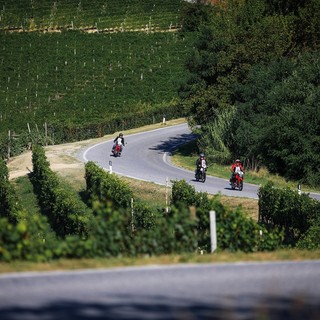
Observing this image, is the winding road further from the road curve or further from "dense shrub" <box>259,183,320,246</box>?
the road curve

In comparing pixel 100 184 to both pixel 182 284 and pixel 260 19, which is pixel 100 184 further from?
pixel 260 19

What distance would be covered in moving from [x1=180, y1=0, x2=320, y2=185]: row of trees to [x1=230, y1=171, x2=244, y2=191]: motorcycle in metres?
5.12

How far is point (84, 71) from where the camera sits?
273 feet

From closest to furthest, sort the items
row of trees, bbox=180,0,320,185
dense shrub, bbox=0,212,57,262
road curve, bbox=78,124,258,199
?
dense shrub, bbox=0,212,57,262
road curve, bbox=78,124,258,199
row of trees, bbox=180,0,320,185

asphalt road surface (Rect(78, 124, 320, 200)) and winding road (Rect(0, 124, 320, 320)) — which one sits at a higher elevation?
winding road (Rect(0, 124, 320, 320))

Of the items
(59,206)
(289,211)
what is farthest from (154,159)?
(289,211)

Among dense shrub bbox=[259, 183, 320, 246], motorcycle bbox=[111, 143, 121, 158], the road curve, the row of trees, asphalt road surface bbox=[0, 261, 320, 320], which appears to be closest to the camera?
asphalt road surface bbox=[0, 261, 320, 320]

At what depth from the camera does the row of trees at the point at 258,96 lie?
42.8 metres

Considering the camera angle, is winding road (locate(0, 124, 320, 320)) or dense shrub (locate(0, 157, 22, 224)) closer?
winding road (locate(0, 124, 320, 320))

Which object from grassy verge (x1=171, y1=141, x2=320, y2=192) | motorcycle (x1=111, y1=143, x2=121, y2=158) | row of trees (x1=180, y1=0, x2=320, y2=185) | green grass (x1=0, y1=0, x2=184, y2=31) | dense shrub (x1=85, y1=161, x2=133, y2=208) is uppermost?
green grass (x1=0, y1=0, x2=184, y2=31)

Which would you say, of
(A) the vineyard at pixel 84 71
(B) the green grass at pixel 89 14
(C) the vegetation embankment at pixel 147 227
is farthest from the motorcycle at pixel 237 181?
(B) the green grass at pixel 89 14

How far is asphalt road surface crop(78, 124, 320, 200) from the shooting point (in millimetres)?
38750

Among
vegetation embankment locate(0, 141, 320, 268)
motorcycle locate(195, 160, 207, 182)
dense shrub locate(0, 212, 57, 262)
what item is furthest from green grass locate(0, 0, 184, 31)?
dense shrub locate(0, 212, 57, 262)

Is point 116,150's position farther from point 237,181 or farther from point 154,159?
point 237,181
